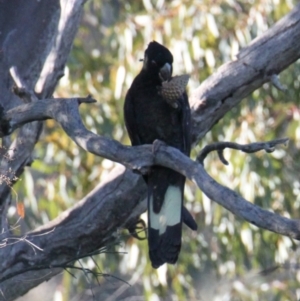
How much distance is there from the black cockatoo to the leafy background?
1599 mm

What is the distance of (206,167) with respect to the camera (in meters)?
4.86

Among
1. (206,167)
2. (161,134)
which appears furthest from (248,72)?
(206,167)

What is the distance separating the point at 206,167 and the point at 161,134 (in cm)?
186

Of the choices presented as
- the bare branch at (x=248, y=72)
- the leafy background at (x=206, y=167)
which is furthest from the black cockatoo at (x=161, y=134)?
the leafy background at (x=206, y=167)

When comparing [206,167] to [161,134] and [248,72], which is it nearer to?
[248,72]

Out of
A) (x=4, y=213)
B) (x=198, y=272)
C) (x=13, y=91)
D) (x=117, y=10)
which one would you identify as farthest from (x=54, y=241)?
(x=117, y=10)

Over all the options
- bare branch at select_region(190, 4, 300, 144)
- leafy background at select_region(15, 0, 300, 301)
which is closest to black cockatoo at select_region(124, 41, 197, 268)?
bare branch at select_region(190, 4, 300, 144)

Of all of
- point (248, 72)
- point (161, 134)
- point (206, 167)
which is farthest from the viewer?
point (206, 167)

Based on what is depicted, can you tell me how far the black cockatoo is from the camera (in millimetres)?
2812

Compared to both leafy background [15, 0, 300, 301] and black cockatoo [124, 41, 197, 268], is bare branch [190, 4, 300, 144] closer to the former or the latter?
black cockatoo [124, 41, 197, 268]

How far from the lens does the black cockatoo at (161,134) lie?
111 inches

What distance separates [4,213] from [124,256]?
2.03m

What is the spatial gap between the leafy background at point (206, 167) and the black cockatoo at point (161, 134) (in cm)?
160

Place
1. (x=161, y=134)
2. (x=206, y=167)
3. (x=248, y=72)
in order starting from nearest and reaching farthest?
(x=161, y=134), (x=248, y=72), (x=206, y=167)
